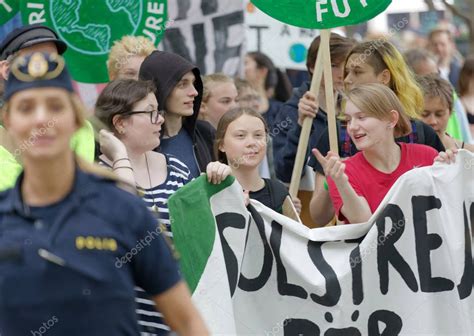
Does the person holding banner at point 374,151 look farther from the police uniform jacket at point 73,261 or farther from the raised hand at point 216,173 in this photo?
the police uniform jacket at point 73,261

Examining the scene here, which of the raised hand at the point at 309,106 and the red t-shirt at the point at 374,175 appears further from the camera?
the raised hand at the point at 309,106

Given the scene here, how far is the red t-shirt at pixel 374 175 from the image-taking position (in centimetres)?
588

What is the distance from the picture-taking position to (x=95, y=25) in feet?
26.3

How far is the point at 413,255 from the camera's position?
560 cm

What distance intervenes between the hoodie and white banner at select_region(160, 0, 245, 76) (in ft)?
4.28

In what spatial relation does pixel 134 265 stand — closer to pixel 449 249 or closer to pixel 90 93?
pixel 449 249

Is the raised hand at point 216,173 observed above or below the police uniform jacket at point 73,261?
below

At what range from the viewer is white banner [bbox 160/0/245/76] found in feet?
29.6

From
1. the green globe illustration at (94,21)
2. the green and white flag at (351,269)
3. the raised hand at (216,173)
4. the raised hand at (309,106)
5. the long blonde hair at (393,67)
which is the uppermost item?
the green globe illustration at (94,21)

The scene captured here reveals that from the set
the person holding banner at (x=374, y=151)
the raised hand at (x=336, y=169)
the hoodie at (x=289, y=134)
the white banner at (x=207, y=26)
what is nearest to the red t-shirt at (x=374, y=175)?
the person holding banner at (x=374, y=151)

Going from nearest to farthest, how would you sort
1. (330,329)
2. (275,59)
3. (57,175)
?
1. (57,175)
2. (330,329)
3. (275,59)

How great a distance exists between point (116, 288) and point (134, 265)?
0.11 m

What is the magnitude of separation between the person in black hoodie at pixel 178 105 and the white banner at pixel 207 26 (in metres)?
2.45

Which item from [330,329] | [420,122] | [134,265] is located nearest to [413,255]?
[330,329]
